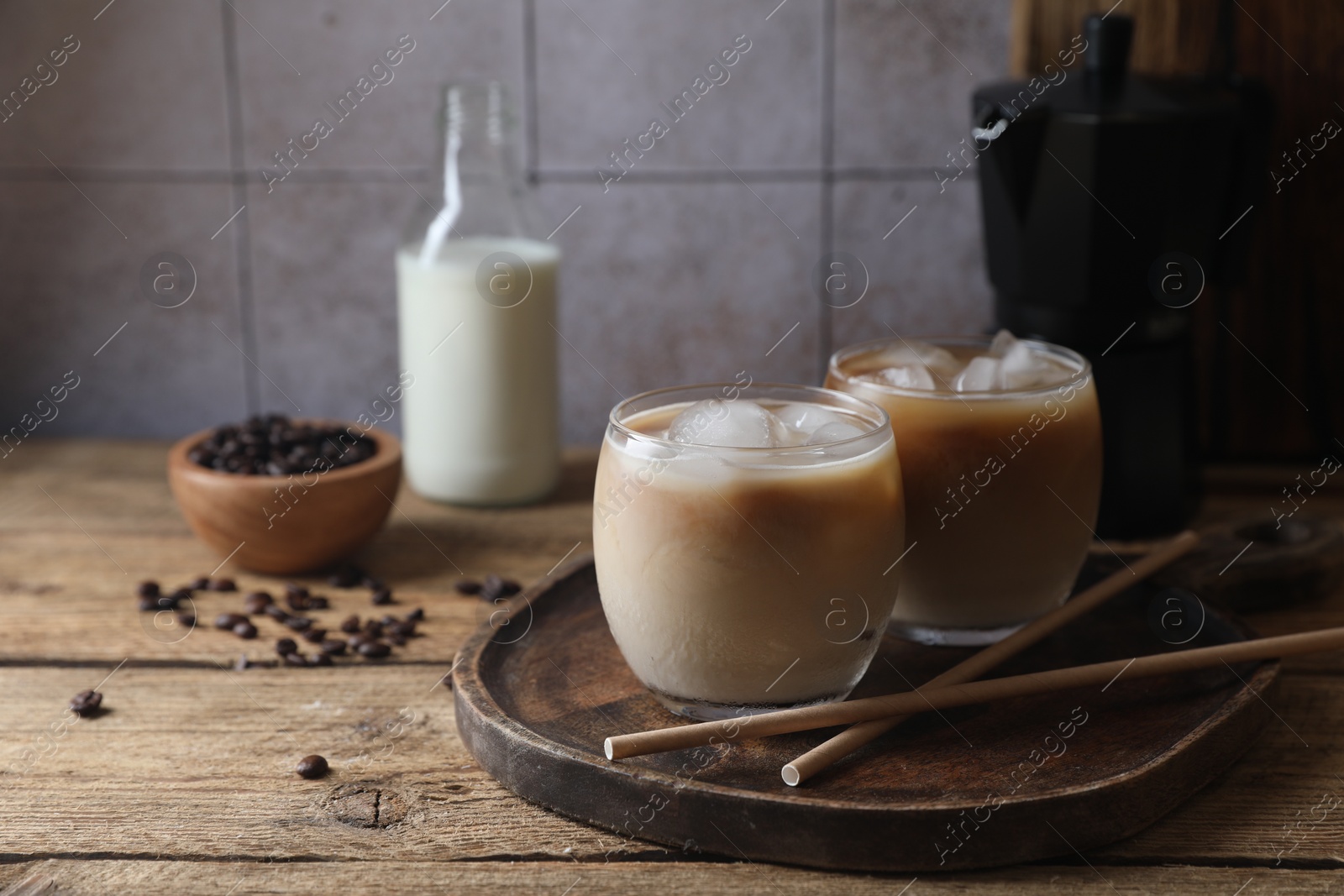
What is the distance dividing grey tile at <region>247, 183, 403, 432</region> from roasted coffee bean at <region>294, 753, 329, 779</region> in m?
0.96

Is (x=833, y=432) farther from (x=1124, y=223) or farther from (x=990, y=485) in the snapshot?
(x=1124, y=223)

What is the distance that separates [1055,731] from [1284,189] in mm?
965

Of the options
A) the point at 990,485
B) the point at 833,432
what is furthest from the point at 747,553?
the point at 990,485

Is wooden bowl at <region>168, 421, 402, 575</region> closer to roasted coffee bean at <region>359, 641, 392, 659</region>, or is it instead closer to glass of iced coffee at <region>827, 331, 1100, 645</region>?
roasted coffee bean at <region>359, 641, 392, 659</region>

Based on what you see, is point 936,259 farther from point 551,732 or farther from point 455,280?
point 551,732

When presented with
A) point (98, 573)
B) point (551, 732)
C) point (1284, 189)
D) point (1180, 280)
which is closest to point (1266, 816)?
point (551, 732)

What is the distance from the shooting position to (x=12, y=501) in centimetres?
146

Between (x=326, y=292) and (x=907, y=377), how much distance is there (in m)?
1.01

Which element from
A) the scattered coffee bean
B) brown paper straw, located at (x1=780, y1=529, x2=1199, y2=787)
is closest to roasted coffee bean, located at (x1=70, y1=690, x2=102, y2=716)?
the scattered coffee bean

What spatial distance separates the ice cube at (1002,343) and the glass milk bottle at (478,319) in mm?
588

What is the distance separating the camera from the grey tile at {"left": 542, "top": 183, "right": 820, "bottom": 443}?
5.36ft

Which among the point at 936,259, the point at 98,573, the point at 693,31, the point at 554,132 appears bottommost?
the point at 98,573

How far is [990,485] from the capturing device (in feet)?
3.03

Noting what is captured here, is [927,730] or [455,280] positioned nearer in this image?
[927,730]
